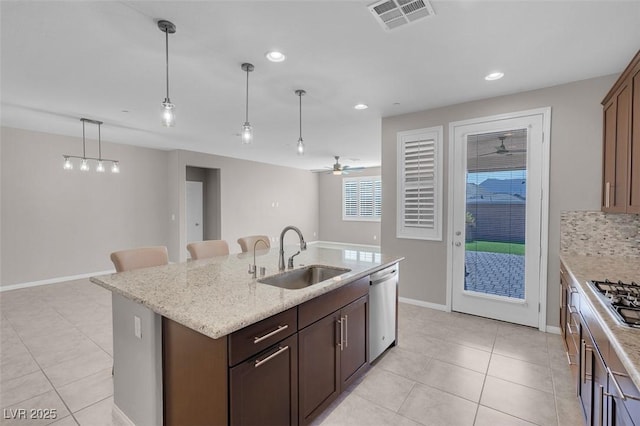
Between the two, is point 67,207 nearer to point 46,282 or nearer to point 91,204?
point 91,204

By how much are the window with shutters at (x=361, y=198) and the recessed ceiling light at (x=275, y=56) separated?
713 cm

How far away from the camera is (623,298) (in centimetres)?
154

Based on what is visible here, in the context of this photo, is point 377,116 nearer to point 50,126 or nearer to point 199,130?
point 199,130

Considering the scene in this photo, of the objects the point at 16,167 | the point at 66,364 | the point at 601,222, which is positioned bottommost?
the point at 66,364

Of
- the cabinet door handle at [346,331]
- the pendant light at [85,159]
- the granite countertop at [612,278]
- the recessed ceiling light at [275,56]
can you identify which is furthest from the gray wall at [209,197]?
the granite countertop at [612,278]

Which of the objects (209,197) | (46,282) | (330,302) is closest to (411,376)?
(330,302)

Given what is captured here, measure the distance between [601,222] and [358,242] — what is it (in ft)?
23.2

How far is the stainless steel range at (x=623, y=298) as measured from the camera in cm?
133

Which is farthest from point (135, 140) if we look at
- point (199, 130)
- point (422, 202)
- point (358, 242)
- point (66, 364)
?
point (358, 242)

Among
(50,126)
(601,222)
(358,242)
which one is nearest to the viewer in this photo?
(601,222)

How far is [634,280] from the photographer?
6.59ft

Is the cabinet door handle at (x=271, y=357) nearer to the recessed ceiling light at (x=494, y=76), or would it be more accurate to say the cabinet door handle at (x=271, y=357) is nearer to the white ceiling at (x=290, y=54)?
the white ceiling at (x=290, y=54)

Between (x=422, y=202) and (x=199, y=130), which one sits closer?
(x=422, y=202)

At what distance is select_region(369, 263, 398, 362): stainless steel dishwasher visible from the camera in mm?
2428
